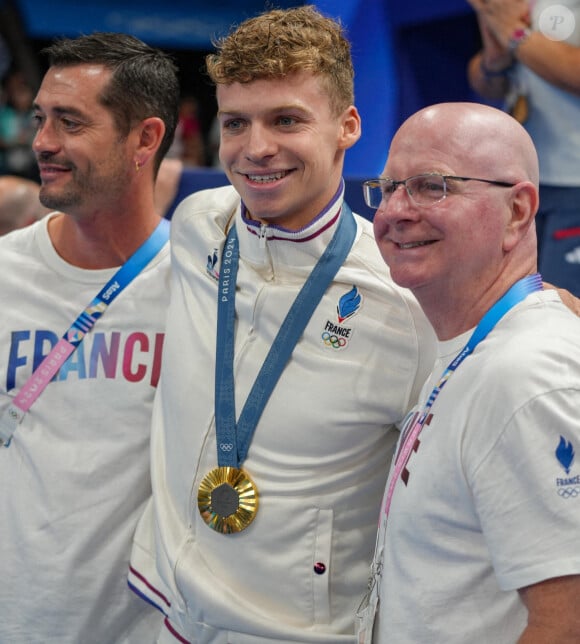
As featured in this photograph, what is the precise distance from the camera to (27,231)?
2857mm

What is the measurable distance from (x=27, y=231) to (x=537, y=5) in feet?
6.23

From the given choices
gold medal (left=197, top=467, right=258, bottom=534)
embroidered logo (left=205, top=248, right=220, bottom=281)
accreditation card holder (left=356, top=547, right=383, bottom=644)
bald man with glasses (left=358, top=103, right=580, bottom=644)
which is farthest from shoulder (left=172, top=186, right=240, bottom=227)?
accreditation card holder (left=356, top=547, right=383, bottom=644)

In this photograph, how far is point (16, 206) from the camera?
4.59 m

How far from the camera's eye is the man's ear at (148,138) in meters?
2.80

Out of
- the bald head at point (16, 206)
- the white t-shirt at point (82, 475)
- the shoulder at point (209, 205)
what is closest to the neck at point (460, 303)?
the shoulder at point (209, 205)

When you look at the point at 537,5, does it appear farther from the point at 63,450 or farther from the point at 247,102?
the point at 63,450

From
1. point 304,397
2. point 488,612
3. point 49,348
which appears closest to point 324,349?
point 304,397

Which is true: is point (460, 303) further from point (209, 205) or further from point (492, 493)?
point (209, 205)

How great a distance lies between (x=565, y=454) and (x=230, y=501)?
873 mm

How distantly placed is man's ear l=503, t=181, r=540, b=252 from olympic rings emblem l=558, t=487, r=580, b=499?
0.50 m

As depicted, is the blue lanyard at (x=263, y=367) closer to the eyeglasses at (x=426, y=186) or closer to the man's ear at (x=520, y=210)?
the eyeglasses at (x=426, y=186)

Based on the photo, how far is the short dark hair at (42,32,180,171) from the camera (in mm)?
2754

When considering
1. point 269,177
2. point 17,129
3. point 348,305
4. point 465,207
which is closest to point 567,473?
point 465,207

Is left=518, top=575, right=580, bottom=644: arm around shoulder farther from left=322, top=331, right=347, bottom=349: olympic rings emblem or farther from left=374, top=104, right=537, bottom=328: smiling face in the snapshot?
left=322, top=331, right=347, bottom=349: olympic rings emblem
